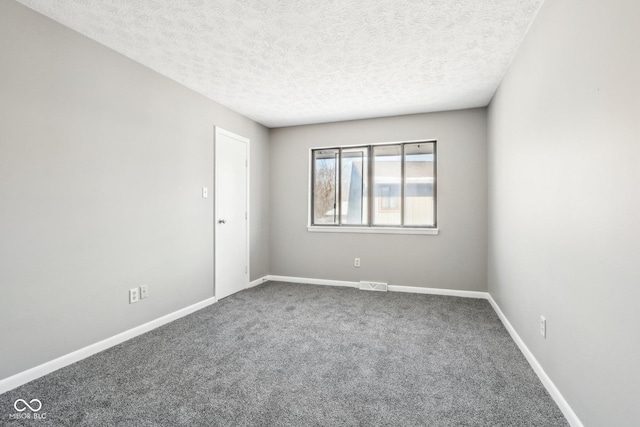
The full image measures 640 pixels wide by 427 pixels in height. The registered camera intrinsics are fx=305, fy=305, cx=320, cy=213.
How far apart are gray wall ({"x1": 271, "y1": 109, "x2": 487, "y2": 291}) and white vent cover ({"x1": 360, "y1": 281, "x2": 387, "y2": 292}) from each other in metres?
0.10

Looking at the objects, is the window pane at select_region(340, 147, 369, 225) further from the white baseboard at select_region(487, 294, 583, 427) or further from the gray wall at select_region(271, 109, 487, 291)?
the white baseboard at select_region(487, 294, 583, 427)

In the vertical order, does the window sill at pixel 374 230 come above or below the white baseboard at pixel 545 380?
above

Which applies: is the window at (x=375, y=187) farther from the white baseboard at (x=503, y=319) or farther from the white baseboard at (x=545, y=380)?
the white baseboard at (x=545, y=380)

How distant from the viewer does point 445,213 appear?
409 centimetres

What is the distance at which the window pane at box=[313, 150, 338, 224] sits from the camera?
473cm

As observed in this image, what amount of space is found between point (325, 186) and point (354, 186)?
0.46 metres

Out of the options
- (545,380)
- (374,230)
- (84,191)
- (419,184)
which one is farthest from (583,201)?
(84,191)

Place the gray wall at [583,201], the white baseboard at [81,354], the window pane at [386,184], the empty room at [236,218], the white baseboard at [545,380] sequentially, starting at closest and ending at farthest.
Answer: the gray wall at [583,201] < the empty room at [236,218] < the white baseboard at [545,380] < the white baseboard at [81,354] < the window pane at [386,184]

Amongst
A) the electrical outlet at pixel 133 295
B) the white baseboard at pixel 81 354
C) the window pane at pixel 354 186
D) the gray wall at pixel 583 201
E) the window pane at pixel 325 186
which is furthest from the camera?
the window pane at pixel 325 186

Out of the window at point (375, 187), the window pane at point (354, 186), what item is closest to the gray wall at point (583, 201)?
the window at point (375, 187)

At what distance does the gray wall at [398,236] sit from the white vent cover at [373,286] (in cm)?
10

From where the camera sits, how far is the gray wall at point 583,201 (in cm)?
115

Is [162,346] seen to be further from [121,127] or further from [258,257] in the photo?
[258,257]

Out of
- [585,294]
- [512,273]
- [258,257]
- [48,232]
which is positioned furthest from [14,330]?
[512,273]
